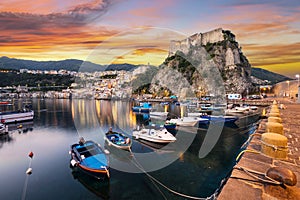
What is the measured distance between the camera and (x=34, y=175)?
1356cm

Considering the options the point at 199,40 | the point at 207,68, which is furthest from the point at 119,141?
the point at 199,40

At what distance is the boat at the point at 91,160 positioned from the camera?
1174 cm

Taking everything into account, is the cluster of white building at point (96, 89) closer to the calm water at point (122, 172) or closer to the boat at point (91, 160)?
the calm water at point (122, 172)

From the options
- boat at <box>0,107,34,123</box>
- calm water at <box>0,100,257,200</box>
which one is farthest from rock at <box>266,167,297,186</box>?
boat at <box>0,107,34,123</box>

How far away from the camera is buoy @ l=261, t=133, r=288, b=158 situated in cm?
421

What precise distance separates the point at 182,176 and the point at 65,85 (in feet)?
565

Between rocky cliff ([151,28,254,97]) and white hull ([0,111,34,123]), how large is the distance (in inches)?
2814

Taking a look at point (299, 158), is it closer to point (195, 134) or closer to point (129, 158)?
point (129, 158)

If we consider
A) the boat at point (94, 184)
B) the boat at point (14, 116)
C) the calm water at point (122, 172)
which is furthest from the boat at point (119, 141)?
the boat at point (14, 116)

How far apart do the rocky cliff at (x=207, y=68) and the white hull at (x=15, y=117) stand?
71.5 m

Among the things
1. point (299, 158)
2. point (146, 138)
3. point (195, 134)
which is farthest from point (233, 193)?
point (195, 134)

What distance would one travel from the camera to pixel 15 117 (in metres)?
36.2

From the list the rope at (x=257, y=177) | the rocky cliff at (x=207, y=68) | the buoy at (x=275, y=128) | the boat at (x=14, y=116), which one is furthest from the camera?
the rocky cliff at (x=207, y=68)

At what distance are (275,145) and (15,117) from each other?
4520 cm
